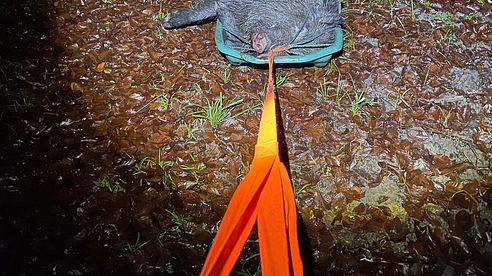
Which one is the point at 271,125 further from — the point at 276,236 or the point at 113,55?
the point at 113,55

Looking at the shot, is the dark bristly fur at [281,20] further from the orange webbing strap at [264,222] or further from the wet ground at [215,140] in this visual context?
the orange webbing strap at [264,222]

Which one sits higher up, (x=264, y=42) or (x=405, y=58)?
(x=264, y=42)

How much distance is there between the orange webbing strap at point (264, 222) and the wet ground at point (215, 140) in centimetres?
66

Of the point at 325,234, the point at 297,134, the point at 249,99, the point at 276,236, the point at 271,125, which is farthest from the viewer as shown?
the point at 249,99

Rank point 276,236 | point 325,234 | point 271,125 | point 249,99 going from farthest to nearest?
point 249,99 < point 325,234 < point 271,125 < point 276,236

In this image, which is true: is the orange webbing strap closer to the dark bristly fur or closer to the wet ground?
the wet ground

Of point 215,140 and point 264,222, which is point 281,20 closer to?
point 215,140

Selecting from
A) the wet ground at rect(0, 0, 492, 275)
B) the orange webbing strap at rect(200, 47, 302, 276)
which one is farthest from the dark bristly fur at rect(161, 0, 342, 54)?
the orange webbing strap at rect(200, 47, 302, 276)

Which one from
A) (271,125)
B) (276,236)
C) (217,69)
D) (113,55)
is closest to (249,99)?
(217,69)

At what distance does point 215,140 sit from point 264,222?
1148 mm

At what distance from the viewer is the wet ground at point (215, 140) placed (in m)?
2.07

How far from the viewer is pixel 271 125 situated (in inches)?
63.1

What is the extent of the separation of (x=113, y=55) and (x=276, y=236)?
1.97 metres

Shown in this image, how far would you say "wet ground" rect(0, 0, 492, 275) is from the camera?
2070 millimetres
